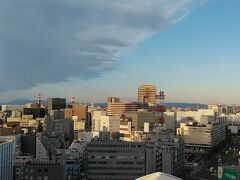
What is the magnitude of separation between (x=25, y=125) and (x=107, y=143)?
20146 millimetres

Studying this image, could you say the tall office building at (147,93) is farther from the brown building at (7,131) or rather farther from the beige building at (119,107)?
the brown building at (7,131)

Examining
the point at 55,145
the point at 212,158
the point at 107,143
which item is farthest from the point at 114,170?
the point at 212,158

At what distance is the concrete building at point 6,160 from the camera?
1756cm

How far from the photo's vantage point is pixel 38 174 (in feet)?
49.3

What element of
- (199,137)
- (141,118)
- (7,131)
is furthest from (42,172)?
(141,118)

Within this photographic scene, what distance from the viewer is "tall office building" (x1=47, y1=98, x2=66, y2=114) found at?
53.6 m

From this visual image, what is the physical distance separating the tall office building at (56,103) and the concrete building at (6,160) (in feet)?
113

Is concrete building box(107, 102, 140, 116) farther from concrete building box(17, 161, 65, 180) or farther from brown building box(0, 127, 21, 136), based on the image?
concrete building box(17, 161, 65, 180)

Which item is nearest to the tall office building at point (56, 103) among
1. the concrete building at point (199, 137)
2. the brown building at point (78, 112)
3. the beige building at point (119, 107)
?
the brown building at point (78, 112)

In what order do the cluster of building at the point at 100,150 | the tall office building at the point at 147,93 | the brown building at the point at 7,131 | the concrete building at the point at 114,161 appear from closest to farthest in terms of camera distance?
the cluster of building at the point at 100,150 → the concrete building at the point at 114,161 → the brown building at the point at 7,131 → the tall office building at the point at 147,93

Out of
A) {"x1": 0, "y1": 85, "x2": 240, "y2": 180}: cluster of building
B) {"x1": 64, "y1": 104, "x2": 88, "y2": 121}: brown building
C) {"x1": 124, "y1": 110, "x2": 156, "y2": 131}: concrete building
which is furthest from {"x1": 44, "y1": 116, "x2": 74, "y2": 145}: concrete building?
{"x1": 64, "y1": 104, "x2": 88, "y2": 121}: brown building

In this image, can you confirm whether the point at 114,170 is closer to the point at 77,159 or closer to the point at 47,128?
the point at 77,159

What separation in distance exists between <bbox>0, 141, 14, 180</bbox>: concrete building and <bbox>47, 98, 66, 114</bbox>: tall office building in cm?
3438

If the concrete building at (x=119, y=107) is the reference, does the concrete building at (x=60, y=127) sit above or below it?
below
